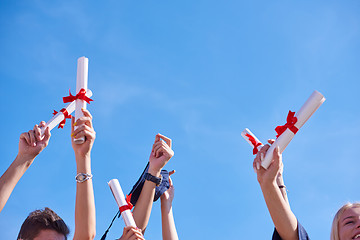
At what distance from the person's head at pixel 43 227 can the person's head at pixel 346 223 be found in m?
2.73

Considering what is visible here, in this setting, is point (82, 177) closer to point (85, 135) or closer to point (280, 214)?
point (85, 135)

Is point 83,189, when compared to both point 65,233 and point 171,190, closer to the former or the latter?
point 65,233

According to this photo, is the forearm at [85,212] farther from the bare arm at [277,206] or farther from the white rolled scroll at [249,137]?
the white rolled scroll at [249,137]

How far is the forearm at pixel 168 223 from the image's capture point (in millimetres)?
5766

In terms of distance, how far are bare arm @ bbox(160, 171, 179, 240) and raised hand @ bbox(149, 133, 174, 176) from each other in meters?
0.69

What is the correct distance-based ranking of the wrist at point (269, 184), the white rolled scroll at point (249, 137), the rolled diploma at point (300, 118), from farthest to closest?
the white rolled scroll at point (249, 137), the rolled diploma at point (300, 118), the wrist at point (269, 184)

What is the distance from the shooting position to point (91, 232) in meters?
4.30

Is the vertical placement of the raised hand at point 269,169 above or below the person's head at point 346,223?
above

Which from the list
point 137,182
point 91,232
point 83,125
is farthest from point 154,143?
point 91,232

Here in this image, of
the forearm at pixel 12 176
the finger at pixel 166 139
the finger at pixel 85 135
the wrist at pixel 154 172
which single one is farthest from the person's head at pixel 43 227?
the finger at pixel 166 139

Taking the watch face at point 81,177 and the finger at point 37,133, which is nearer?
the watch face at point 81,177

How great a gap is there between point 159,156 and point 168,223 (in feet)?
A: 2.93

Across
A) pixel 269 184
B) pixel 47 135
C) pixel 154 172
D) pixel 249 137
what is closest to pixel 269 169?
pixel 269 184

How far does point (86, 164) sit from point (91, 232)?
0.63m
